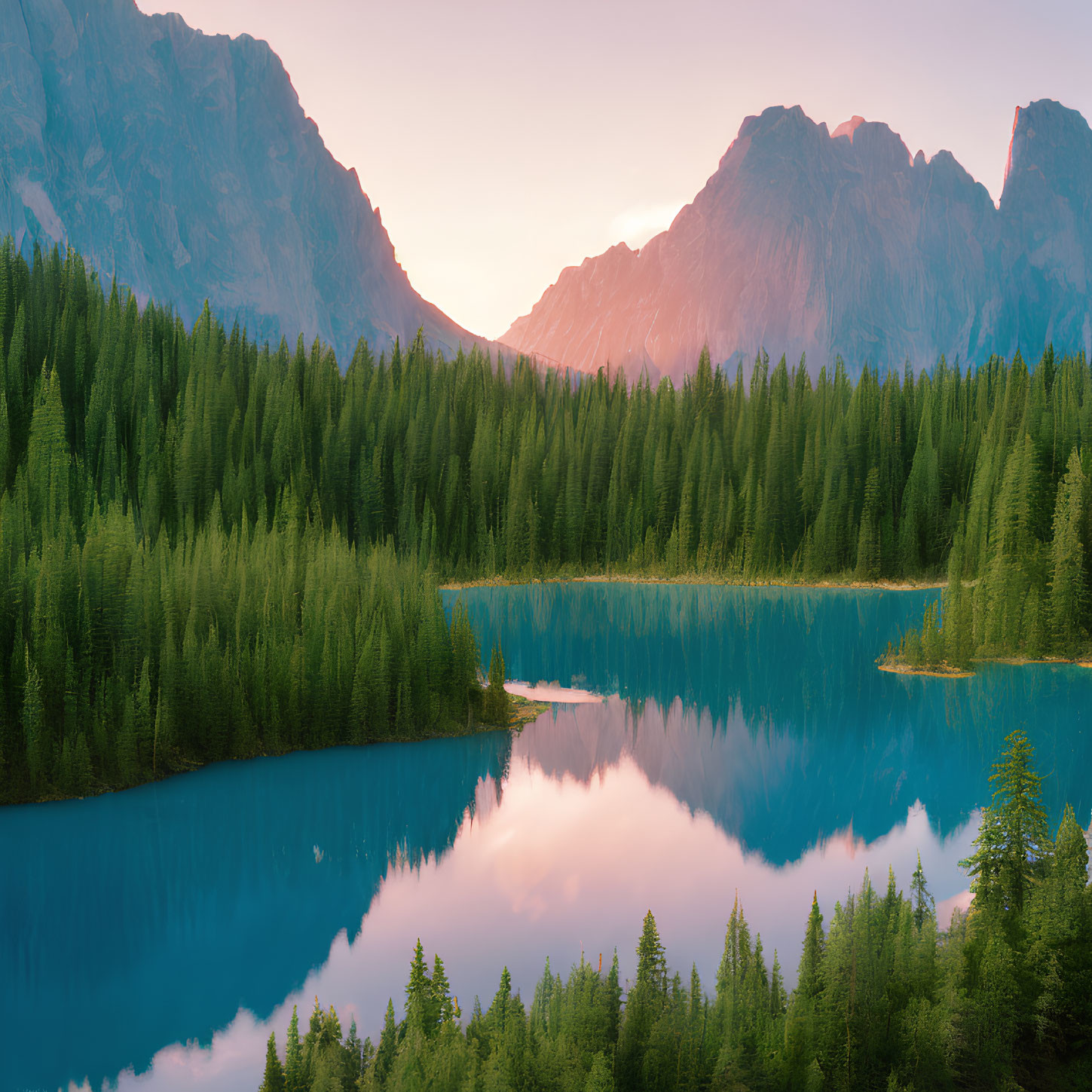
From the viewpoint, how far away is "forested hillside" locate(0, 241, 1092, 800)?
2403cm

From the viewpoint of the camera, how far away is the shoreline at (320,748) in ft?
61.5

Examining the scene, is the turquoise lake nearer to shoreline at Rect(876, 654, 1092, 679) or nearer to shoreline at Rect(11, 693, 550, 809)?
shoreline at Rect(11, 693, 550, 809)

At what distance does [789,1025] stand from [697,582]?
65.7 metres

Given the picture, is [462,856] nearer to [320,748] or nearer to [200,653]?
[320,748]

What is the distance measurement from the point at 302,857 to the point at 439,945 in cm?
430

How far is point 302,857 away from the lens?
1684 centimetres

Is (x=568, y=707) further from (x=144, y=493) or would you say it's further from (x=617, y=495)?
(x=617, y=495)

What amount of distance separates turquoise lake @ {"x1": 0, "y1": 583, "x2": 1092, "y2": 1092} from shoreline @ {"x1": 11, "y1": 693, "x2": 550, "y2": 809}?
1.10ft

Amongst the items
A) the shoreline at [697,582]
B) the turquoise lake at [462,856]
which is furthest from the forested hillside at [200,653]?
the shoreline at [697,582]

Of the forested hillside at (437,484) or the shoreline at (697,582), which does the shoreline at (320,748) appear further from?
the shoreline at (697,582)

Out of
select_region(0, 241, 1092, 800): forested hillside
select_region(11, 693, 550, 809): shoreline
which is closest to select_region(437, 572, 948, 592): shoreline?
select_region(0, 241, 1092, 800): forested hillside

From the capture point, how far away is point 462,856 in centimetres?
1697

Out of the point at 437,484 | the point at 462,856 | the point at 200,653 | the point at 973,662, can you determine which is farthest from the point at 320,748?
the point at 437,484

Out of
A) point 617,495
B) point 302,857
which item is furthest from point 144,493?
point 302,857
